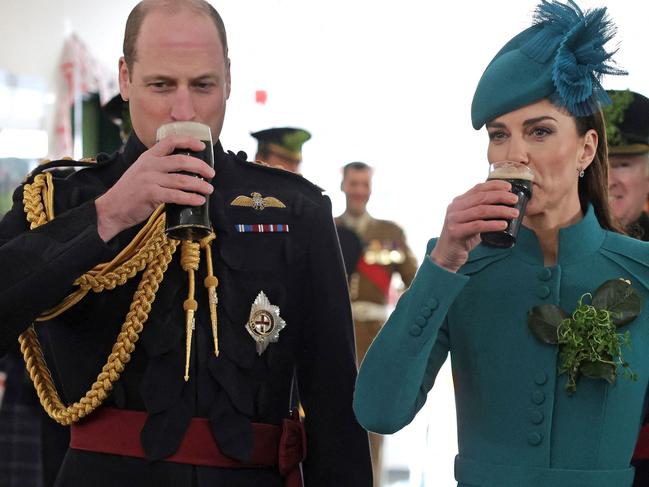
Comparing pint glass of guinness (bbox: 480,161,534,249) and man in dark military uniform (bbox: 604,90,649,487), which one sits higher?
man in dark military uniform (bbox: 604,90,649,487)

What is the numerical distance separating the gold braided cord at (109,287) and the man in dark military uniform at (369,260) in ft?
14.1

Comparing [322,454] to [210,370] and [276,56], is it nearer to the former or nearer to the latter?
[210,370]

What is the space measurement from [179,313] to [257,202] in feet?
0.98

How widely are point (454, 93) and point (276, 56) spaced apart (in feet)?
6.12

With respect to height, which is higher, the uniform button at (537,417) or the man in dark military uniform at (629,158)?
the man in dark military uniform at (629,158)

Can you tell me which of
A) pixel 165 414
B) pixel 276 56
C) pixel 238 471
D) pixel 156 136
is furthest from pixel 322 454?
pixel 276 56

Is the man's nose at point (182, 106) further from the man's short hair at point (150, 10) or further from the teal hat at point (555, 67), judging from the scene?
the teal hat at point (555, 67)

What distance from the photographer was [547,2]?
237 centimetres

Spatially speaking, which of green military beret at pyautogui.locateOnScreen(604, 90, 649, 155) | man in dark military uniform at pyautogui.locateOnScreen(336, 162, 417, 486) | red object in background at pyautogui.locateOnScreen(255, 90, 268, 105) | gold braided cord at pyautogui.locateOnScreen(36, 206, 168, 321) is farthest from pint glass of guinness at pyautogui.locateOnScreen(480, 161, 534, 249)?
red object in background at pyautogui.locateOnScreen(255, 90, 268, 105)

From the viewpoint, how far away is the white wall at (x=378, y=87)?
12.6m

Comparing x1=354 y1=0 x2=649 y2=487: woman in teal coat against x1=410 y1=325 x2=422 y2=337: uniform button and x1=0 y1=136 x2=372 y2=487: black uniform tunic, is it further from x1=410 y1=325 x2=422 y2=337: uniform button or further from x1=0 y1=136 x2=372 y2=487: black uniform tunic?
x1=0 y1=136 x2=372 y2=487: black uniform tunic

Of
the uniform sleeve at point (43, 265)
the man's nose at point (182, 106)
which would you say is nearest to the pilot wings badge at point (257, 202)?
the man's nose at point (182, 106)

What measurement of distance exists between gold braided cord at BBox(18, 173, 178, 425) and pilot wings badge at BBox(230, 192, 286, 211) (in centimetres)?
18

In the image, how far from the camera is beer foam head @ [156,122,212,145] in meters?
2.16
